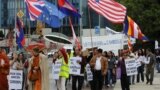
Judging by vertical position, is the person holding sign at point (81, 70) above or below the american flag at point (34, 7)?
below

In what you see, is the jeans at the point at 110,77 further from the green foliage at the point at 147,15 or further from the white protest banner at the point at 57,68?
the green foliage at the point at 147,15

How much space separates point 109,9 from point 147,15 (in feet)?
123

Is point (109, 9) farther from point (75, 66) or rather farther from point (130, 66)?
point (130, 66)

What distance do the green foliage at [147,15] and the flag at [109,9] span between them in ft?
121

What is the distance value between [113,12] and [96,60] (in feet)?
9.66

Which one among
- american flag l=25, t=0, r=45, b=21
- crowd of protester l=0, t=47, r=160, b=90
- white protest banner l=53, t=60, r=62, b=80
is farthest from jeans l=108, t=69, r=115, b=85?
american flag l=25, t=0, r=45, b=21

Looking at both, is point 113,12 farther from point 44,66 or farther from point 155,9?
point 155,9

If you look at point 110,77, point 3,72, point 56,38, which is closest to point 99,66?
point 56,38

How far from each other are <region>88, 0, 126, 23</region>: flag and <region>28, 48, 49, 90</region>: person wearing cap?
802 cm

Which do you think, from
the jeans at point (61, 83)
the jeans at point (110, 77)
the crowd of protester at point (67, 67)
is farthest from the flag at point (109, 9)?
the jeans at point (110, 77)

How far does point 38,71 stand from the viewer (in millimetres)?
12398

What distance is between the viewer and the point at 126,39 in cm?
2962

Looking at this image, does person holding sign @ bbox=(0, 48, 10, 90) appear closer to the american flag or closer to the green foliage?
the american flag

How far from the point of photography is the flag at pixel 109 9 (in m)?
20.2
